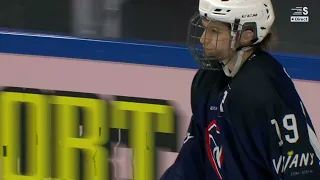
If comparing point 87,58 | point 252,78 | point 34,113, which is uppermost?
point 252,78

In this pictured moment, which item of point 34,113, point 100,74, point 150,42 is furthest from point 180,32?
point 34,113

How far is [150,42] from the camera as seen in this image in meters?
4.46

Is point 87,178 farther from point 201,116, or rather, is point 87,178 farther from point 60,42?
point 201,116

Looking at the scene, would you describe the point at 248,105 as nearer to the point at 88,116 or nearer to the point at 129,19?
the point at 129,19

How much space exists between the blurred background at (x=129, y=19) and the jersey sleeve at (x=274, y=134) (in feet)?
4.24

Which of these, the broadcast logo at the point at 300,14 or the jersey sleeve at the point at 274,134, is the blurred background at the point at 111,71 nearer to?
the broadcast logo at the point at 300,14

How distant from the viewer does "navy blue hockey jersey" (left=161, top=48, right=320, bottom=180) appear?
292 cm

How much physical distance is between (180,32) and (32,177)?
43.0 inches

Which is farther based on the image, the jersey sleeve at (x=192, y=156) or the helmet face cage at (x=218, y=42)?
the jersey sleeve at (x=192, y=156)

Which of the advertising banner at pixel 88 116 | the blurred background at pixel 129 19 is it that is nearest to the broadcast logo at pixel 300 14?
the blurred background at pixel 129 19

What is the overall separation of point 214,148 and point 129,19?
1.54 m

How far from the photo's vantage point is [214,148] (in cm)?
308

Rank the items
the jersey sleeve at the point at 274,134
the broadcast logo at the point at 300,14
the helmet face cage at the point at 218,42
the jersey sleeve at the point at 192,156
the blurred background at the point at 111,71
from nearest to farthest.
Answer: the jersey sleeve at the point at 274,134
the helmet face cage at the point at 218,42
the jersey sleeve at the point at 192,156
the broadcast logo at the point at 300,14
the blurred background at the point at 111,71

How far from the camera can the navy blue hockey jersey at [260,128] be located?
2.92 metres
